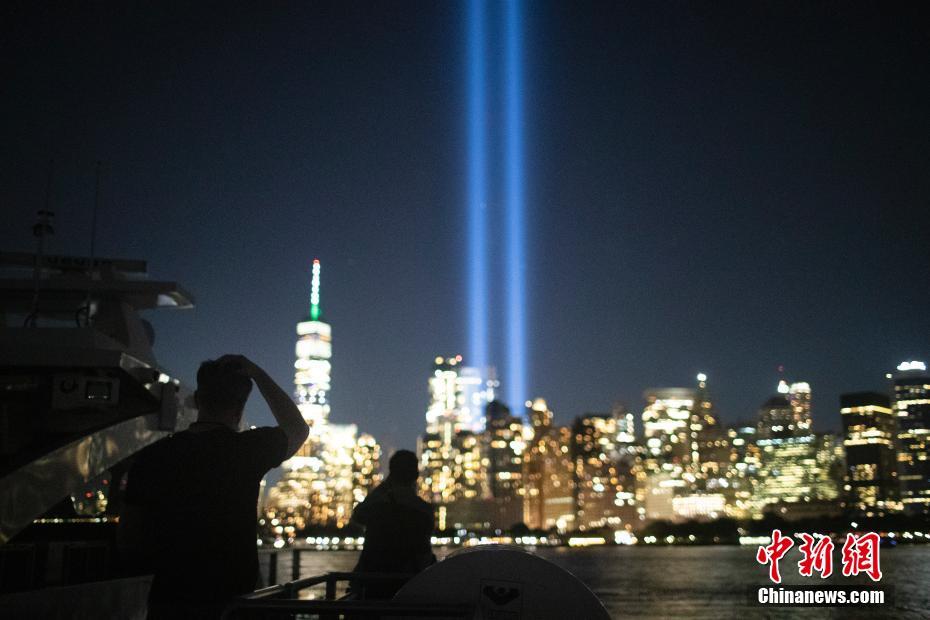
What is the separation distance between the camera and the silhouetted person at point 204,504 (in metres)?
3.91

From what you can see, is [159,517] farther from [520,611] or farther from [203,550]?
[520,611]

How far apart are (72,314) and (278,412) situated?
1288 cm

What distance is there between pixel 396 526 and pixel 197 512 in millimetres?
2699

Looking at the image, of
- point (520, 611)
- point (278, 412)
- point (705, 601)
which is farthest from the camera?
point (705, 601)

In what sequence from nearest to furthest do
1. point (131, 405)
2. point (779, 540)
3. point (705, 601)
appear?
point (131, 405) < point (779, 540) < point (705, 601)

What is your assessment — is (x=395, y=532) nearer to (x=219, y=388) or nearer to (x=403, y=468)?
(x=403, y=468)

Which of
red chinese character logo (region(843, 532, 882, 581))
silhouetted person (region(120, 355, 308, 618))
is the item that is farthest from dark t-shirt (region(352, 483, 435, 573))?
red chinese character logo (region(843, 532, 882, 581))

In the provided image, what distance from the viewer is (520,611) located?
12.2 ft

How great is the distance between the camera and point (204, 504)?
158 inches

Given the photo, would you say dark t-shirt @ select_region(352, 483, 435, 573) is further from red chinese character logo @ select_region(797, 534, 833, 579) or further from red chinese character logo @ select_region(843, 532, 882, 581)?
red chinese character logo @ select_region(843, 532, 882, 581)

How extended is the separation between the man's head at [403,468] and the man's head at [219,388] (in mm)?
2589

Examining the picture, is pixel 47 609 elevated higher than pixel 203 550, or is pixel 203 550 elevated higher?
pixel 203 550

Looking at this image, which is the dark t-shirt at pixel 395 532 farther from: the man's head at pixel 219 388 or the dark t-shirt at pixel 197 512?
the man's head at pixel 219 388

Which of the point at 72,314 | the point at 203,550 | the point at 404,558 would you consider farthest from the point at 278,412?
the point at 72,314
